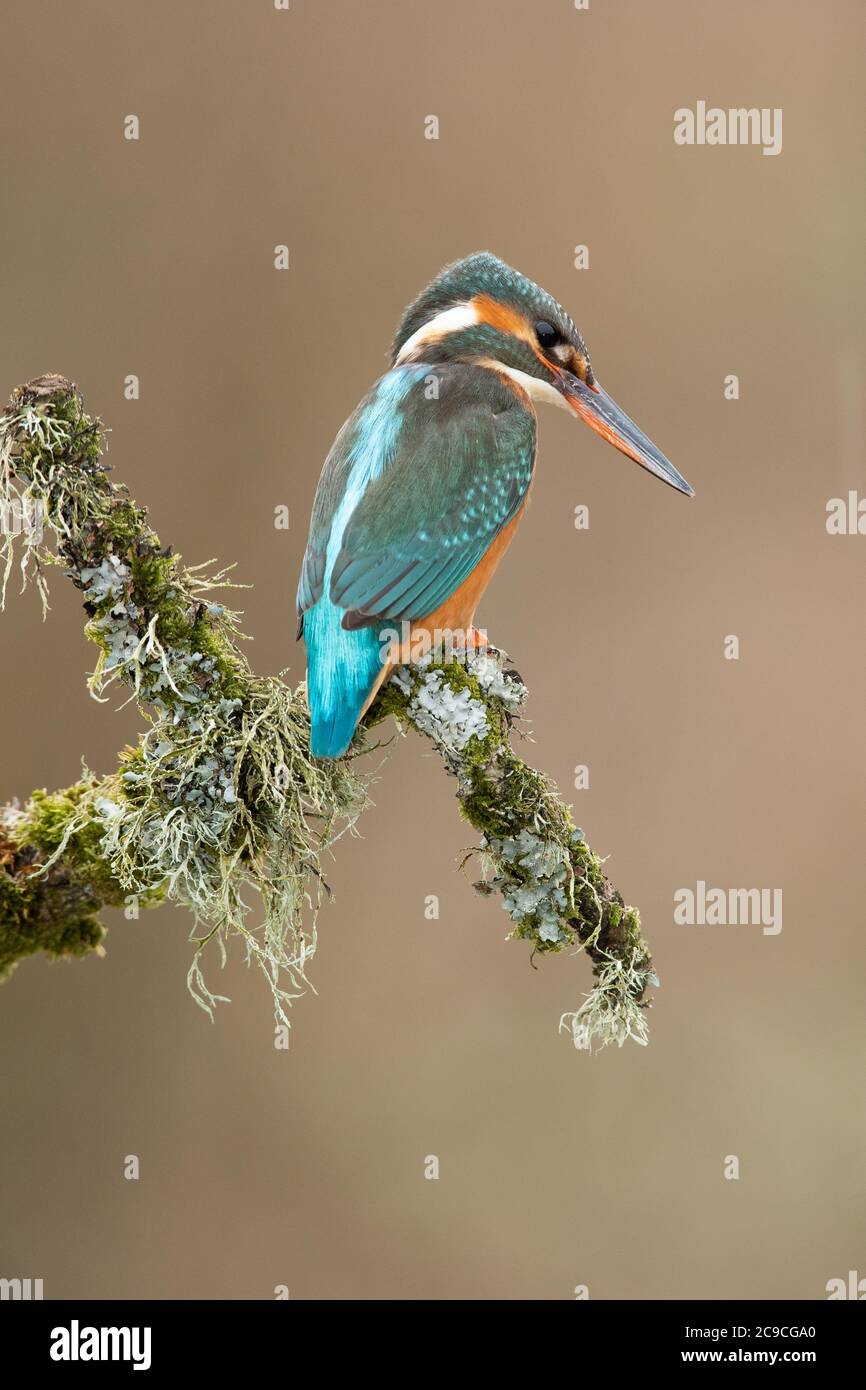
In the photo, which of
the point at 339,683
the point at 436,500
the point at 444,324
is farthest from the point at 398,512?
the point at 444,324

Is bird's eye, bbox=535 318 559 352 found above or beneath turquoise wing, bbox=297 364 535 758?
above

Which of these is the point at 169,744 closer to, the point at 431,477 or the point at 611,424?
the point at 431,477

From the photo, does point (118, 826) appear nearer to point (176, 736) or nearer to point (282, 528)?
point (176, 736)

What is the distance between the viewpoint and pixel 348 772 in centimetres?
171

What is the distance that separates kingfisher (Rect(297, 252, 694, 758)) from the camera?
1.70m

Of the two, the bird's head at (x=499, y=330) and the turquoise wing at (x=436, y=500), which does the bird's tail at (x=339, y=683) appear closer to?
the turquoise wing at (x=436, y=500)

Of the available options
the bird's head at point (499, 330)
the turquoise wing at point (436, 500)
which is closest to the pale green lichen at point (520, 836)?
the turquoise wing at point (436, 500)

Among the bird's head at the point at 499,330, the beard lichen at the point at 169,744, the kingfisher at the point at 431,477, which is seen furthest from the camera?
the bird's head at the point at 499,330

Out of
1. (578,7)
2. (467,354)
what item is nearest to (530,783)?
(467,354)

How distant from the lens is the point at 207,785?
5.26 ft

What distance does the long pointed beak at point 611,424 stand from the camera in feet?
6.80

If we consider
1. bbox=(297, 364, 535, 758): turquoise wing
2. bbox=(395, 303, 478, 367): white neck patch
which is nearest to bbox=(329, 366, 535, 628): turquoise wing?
bbox=(297, 364, 535, 758): turquoise wing

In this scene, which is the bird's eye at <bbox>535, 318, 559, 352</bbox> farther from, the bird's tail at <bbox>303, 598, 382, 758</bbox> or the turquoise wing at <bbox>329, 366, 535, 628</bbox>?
the bird's tail at <bbox>303, 598, 382, 758</bbox>

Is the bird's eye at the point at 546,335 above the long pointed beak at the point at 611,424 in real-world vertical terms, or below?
above
